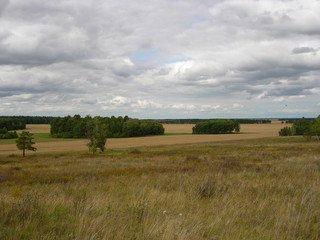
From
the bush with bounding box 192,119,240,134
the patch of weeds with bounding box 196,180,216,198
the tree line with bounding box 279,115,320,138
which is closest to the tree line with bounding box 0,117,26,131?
the bush with bounding box 192,119,240,134

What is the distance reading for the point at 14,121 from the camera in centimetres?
15262

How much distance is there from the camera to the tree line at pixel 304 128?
239ft

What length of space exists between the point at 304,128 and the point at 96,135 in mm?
66297

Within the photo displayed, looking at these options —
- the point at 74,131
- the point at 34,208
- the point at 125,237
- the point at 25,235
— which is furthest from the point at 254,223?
the point at 74,131

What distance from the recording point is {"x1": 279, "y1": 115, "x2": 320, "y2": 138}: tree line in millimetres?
72925

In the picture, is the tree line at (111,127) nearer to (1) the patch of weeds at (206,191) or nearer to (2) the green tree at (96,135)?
(2) the green tree at (96,135)

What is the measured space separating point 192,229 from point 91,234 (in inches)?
61.9

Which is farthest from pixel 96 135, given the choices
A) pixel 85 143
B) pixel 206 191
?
pixel 206 191

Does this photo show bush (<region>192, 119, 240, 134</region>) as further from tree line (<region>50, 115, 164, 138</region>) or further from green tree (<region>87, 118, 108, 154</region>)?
green tree (<region>87, 118, 108, 154</region>)

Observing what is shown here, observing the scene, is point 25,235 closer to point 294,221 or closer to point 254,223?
point 254,223

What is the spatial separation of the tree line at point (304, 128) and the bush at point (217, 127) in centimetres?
2739

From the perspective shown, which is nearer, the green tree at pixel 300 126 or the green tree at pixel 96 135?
the green tree at pixel 96 135

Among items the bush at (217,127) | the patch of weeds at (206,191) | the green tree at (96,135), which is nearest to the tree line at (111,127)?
the bush at (217,127)

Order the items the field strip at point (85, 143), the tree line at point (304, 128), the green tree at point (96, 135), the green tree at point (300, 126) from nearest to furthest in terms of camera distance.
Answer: the green tree at point (96, 135) → the tree line at point (304, 128) → the field strip at point (85, 143) → the green tree at point (300, 126)
